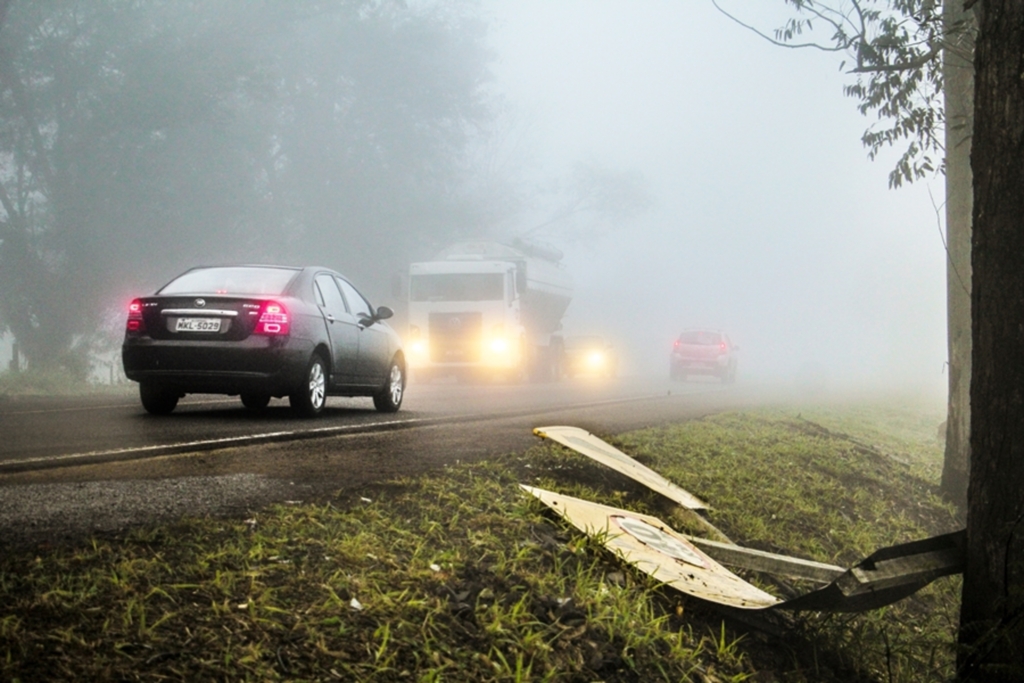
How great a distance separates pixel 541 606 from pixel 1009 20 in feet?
11.2

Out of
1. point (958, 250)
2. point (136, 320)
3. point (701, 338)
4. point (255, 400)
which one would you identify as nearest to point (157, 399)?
point (255, 400)

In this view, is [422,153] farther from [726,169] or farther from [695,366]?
[726,169]

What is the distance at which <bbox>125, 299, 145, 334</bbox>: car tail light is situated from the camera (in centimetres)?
1185

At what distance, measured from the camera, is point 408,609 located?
4.18 metres

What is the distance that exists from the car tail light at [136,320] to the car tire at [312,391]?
1.71 meters

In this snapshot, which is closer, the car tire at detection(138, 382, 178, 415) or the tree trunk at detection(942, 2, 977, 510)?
the tree trunk at detection(942, 2, 977, 510)

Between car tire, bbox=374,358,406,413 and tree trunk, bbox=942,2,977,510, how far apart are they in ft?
22.1

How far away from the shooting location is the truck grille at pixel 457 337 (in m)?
30.3

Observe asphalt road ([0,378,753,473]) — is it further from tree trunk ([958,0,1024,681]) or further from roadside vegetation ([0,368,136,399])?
tree trunk ([958,0,1024,681])

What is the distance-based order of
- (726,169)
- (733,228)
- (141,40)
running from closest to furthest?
1. (141,40)
2. (733,228)
3. (726,169)

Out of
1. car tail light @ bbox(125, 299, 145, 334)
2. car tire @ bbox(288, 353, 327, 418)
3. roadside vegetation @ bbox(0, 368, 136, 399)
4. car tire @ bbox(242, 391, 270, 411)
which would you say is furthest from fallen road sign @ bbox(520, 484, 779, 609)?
roadside vegetation @ bbox(0, 368, 136, 399)

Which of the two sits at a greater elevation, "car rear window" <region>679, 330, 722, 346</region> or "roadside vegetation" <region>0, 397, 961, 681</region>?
"car rear window" <region>679, 330, 722, 346</region>

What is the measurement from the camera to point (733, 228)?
122250 millimetres

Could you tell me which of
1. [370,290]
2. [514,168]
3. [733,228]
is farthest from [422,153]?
[733,228]
